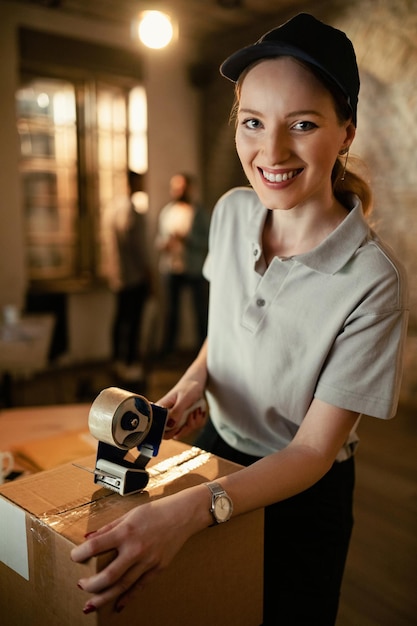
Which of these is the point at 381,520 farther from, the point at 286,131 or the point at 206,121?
the point at 206,121

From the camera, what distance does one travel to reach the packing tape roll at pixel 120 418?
30.4 inches

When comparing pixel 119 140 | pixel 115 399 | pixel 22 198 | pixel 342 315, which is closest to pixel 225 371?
pixel 342 315

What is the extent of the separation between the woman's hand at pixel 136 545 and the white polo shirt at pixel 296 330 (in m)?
0.33

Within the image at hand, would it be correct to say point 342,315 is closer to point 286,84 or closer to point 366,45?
point 286,84

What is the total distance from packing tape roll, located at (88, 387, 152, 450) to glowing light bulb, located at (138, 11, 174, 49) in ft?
11.8

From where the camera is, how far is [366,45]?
4316mm

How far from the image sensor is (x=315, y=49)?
0.87 metres

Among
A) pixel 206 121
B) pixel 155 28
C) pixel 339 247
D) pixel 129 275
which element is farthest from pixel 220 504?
pixel 206 121

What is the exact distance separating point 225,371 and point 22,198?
4.18 m

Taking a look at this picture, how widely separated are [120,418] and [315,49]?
24.5 inches

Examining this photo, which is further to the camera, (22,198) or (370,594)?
(22,198)

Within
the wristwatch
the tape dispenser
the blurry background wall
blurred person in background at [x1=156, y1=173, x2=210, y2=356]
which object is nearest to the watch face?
the wristwatch

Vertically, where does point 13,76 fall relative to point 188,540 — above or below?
above

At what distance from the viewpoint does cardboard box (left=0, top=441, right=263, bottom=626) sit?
0.73 meters
